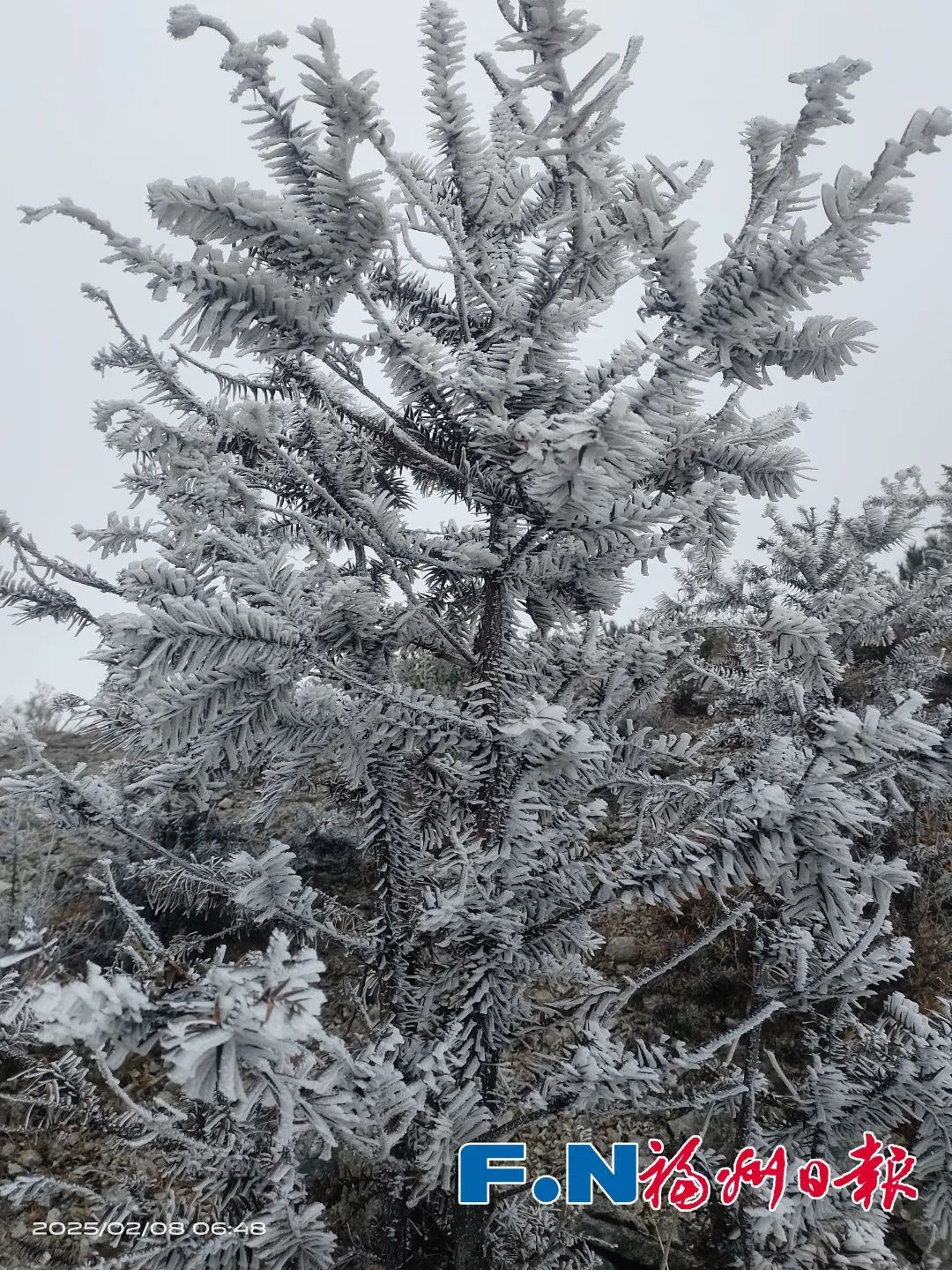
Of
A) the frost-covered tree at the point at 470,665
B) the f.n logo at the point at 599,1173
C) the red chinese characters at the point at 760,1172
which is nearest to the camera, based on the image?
the frost-covered tree at the point at 470,665

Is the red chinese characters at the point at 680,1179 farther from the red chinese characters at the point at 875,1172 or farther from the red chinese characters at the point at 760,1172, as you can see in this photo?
the red chinese characters at the point at 875,1172

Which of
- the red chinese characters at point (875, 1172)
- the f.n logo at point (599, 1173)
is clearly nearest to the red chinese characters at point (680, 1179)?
the f.n logo at point (599, 1173)

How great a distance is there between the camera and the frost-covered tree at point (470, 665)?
1.76m

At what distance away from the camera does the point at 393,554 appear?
9.31 feet

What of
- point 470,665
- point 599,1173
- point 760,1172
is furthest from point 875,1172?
point 470,665

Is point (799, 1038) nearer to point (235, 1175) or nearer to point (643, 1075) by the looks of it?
point (643, 1075)

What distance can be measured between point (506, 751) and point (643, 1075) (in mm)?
1024

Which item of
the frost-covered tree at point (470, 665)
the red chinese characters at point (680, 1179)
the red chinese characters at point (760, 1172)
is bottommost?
the red chinese characters at point (680, 1179)

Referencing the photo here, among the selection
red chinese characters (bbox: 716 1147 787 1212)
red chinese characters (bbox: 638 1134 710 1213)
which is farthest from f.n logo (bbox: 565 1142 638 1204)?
red chinese characters (bbox: 716 1147 787 1212)

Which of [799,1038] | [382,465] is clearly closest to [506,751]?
[382,465]

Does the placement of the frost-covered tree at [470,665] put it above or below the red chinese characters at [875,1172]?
above

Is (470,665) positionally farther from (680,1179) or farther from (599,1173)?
(680,1179)

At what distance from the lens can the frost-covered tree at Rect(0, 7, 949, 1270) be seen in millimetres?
1764

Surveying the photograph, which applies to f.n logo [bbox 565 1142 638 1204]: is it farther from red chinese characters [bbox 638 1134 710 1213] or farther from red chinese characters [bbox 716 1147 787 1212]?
red chinese characters [bbox 716 1147 787 1212]
